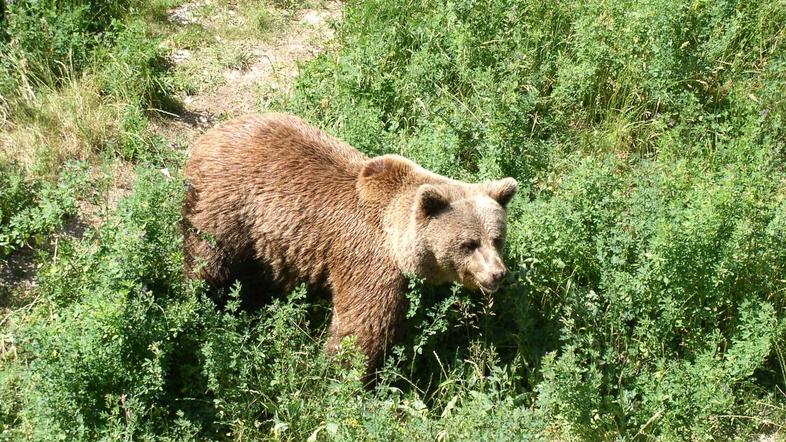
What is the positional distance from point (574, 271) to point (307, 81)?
333cm

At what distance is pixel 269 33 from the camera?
32.1 feet

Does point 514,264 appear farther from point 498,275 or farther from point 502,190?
point 498,275

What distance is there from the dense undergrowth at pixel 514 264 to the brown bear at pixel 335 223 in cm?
25

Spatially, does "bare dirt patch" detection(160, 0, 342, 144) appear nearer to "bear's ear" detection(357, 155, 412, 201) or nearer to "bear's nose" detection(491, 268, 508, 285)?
"bear's ear" detection(357, 155, 412, 201)

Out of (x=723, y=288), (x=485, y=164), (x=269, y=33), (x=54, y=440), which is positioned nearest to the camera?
(x=54, y=440)

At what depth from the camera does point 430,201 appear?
657 cm

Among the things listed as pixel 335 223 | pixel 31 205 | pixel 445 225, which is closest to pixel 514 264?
pixel 445 225

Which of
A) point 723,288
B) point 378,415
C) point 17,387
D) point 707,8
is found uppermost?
point 707,8

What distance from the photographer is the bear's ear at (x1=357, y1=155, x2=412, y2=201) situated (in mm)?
6965

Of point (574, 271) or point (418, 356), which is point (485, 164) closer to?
point (574, 271)

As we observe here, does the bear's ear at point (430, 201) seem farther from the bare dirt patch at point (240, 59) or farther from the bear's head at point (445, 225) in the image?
the bare dirt patch at point (240, 59)

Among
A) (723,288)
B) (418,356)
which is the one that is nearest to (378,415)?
(418,356)

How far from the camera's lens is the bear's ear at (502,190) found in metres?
6.76

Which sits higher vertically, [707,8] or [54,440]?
[707,8]
